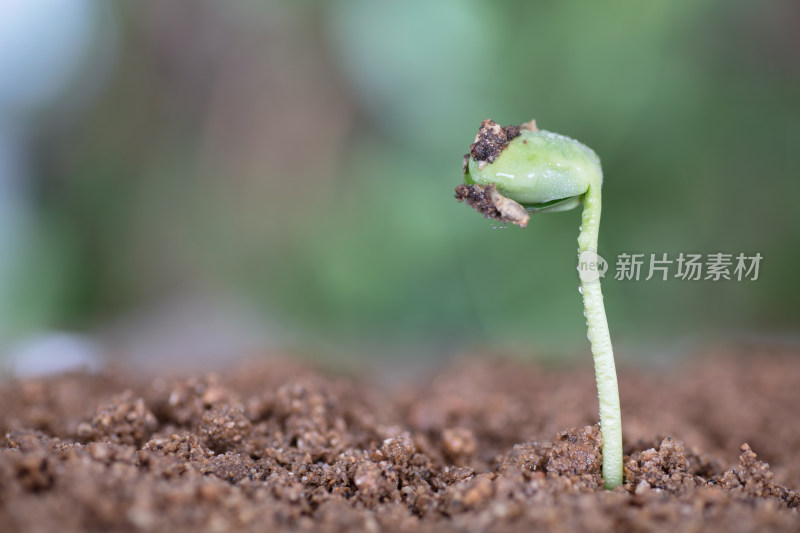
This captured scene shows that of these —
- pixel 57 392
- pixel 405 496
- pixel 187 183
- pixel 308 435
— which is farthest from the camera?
pixel 187 183

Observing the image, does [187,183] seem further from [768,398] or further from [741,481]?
[741,481]

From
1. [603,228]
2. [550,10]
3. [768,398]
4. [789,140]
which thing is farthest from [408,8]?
[768,398]

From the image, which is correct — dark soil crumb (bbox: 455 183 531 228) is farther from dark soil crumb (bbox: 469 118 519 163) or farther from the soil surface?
the soil surface

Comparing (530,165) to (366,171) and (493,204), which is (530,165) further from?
(366,171)

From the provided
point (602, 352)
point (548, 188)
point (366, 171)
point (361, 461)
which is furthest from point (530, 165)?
point (366, 171)

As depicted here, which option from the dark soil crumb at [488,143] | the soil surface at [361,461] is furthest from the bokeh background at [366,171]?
the dark soil crumb at [488,143]

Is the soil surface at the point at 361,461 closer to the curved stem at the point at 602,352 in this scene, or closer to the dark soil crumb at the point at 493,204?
the curved stem at the point at 602,352
